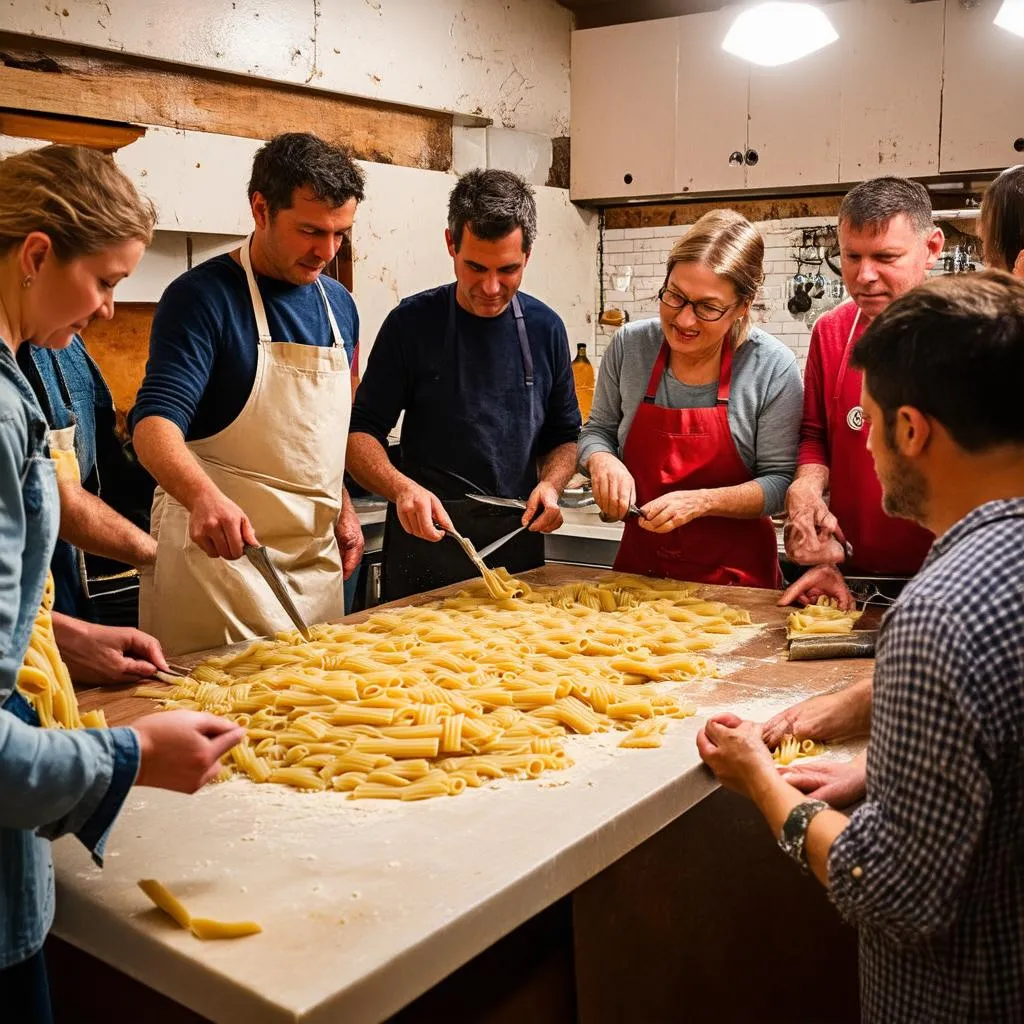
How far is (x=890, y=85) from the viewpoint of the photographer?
5.62m

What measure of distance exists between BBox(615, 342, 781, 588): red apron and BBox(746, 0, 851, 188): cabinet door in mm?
2810

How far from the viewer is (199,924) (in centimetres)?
149

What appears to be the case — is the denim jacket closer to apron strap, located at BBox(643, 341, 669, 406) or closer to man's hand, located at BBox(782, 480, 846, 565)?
man's hand, located at BBox(782, 480, 846, 565)

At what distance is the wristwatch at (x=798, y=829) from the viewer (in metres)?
1.61

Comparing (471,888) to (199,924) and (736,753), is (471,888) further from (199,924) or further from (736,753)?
(736,753)

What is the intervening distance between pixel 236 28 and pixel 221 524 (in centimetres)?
321

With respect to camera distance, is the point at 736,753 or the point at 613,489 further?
the point at 613,489

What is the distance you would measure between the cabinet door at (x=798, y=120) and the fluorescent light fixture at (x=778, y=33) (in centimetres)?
26

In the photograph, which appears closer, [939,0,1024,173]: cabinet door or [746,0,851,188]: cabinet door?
[939,0,1024,173]: cabinet door

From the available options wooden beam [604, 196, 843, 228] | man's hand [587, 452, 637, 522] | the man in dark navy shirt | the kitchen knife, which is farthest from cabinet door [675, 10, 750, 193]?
the kitchen knife

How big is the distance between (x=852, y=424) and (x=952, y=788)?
225 cm

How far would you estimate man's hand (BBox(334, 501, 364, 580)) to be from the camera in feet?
12.3

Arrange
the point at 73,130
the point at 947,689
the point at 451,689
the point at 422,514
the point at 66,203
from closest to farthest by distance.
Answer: the point at 947,689, the point at 66,203, the point at 451,689, the point at 422,514, the point at 73,130

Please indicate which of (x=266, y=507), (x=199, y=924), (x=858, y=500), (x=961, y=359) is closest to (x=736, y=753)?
(x=961, y=359)
